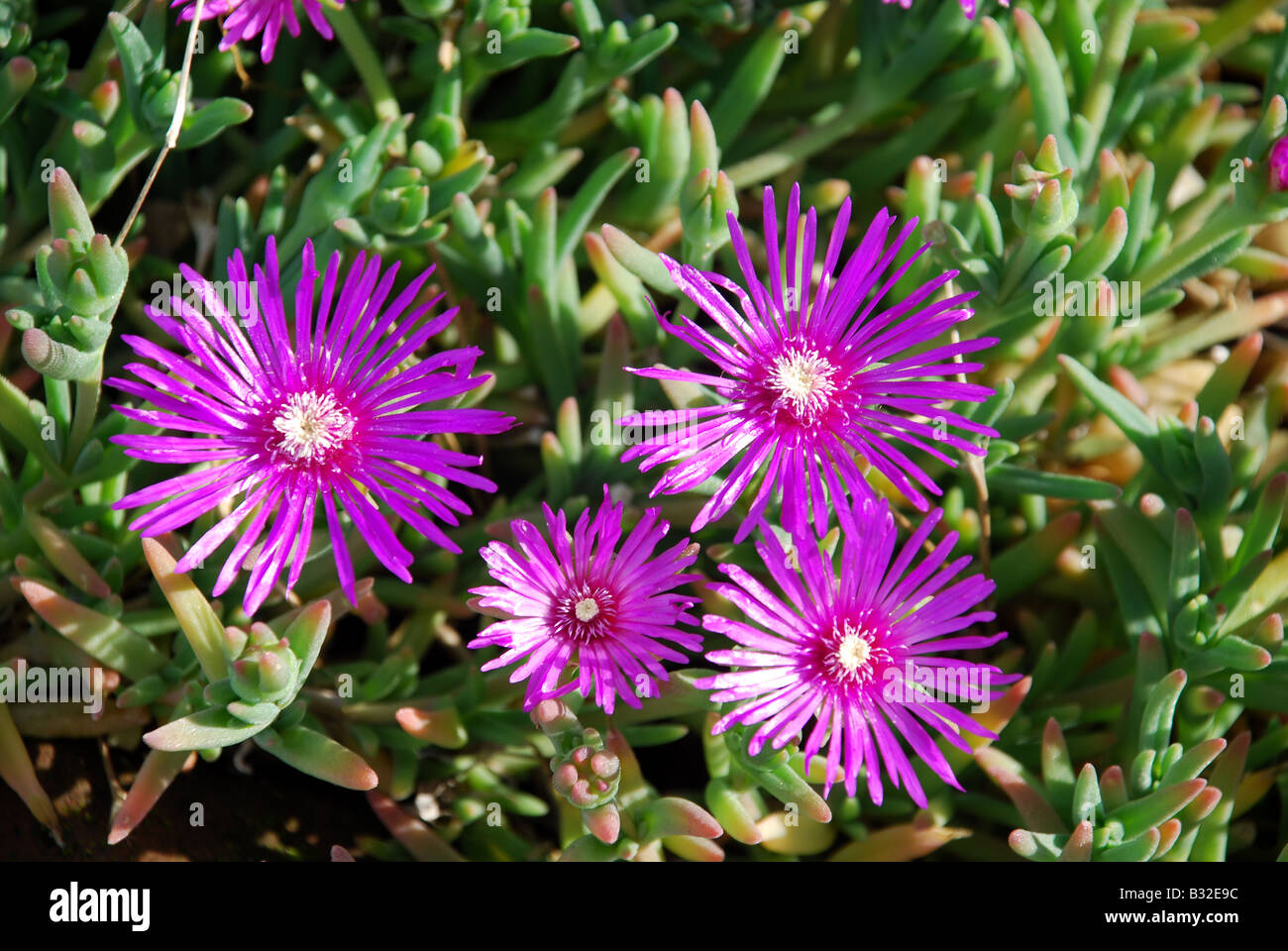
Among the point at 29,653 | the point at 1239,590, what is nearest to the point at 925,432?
the point at 1239,590

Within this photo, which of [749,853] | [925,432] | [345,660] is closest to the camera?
[925,432]

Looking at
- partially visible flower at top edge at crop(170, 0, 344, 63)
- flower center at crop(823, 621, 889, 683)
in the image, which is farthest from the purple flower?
partially visible flower at top edge at crop(170, 0, 344, 63)

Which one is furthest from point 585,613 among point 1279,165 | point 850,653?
point 1279,165

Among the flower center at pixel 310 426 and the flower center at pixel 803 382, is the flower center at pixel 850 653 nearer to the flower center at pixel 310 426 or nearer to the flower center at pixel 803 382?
the flower center at pixel 803 382

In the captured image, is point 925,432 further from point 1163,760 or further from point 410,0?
point 410,0

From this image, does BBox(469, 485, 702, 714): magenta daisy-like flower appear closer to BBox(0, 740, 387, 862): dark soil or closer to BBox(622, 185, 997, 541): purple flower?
BBox(622, 185, 997, 541): purple flower

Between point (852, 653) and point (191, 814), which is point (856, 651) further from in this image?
point (191, 814)
